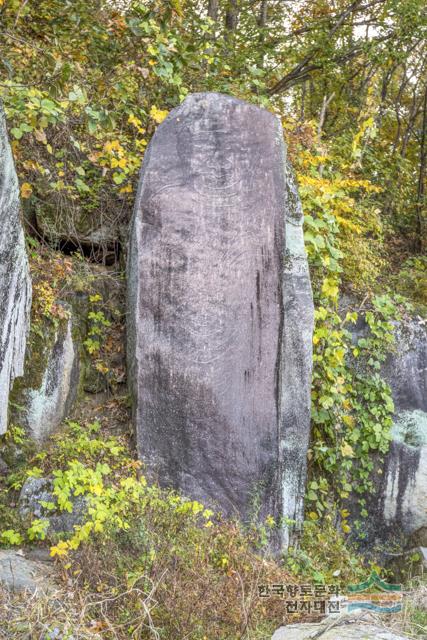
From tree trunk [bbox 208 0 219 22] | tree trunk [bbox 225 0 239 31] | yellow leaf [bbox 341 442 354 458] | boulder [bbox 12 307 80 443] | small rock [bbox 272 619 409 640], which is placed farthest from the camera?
tree trunk [bbox 225 0 239 31]

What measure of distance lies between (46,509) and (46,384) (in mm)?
925

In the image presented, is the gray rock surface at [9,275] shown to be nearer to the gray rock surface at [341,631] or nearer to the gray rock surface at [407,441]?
the gray rock surface at [341,631]

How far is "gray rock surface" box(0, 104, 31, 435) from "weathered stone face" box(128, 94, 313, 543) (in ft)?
3.50

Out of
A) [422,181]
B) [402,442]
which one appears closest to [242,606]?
[402,442]

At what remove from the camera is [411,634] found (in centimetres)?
328

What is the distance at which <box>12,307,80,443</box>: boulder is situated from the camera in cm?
475

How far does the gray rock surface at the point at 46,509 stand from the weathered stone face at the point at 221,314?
701 millimetres

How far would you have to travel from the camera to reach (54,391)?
493 cm

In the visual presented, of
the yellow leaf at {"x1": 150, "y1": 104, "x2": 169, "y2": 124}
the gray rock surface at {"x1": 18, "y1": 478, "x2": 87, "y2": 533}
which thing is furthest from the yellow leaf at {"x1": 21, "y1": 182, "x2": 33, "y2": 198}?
the gray rock surface at {"x1": 18, "y1": 478, "x2": 87, "y2": 533}

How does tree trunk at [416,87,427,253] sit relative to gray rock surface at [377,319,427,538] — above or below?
above

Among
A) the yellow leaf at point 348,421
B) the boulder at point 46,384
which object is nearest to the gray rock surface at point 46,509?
the boulder at point 46,384

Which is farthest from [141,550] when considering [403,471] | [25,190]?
[25,190]

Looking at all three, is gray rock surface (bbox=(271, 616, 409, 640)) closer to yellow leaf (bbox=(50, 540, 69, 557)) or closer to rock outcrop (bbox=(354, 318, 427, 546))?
yellow leaf (bbox=(50, 540, 69, 557))

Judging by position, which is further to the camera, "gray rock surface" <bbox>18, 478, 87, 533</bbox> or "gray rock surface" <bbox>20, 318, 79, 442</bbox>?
"gray rock surface" <bbox>20, 318, 79, 442</bbox>
